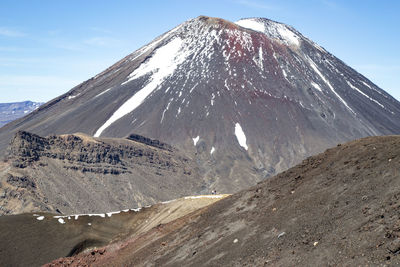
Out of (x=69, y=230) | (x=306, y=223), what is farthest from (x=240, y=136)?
(x=306, y=223)

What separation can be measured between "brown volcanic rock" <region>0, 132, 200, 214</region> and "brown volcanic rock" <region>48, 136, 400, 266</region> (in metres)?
64.0

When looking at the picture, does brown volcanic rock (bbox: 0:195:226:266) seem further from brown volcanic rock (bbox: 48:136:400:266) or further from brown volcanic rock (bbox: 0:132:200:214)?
brown volcanic rock (bbox: 0:132:200:214)

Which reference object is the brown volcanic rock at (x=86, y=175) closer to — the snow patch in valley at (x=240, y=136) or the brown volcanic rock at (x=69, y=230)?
the snow patch in valley at (x=240, y=136)

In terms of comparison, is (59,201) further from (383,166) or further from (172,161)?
(383,166)

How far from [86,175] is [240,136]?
73401 mm

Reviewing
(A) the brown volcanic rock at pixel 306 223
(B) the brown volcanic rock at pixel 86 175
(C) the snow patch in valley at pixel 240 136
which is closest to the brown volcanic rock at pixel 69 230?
(A) the brown volcanic rock at pixel 306 223

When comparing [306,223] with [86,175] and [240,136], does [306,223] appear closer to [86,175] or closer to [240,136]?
[86,175]

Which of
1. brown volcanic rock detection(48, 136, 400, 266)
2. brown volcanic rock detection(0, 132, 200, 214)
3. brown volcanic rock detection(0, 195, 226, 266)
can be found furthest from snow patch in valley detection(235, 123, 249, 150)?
brown volcanic rock detection(48, 136, 400, 266)

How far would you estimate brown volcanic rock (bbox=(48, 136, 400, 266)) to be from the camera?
2189 centimetres

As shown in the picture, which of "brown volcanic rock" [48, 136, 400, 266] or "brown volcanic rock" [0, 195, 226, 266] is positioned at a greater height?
"brown volcanic rock" [48, 136, 400, 266]

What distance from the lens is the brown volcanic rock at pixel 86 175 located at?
99.1m

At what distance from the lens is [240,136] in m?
175

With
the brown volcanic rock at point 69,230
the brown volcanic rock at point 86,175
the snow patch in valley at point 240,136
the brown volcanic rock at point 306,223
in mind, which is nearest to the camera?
the brown volcanic rock at point 306,223

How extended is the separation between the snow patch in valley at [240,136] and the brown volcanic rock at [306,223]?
13025 centimetres
